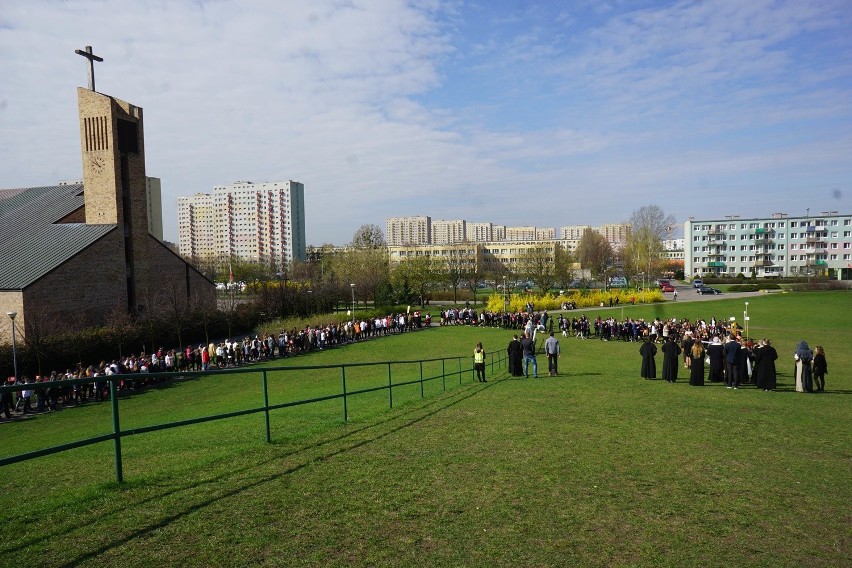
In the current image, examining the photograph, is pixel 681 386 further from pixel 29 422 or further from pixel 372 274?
pixel 372 274

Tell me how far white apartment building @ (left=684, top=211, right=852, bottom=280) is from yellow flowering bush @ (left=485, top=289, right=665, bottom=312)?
46.9 metres

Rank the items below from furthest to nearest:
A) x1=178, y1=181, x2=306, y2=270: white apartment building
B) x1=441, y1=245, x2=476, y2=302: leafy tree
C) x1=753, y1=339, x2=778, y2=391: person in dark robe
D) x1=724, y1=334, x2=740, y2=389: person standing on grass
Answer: x1=178, y1=181, x2=306, y2=270: white apartment building < x1=441, y1=245, x2=476, y2=302: leafy tree < x1=724, y1=334, x2=740, y2=389: person standing on grass < x1=753, y1=339, x2=778, y2=391: person in dark robe

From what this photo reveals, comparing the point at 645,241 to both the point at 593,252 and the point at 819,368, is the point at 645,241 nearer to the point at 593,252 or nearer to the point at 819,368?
the point at 593,252

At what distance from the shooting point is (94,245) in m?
33.2

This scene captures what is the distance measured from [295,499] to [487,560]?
74.4 inches

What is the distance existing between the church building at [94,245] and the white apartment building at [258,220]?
93.5 metres

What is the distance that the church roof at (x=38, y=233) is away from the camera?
30062 millimetres

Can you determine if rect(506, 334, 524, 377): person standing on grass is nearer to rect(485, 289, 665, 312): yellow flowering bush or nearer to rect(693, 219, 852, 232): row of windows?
rect(485, 289, 665, 312): yellow flowering bush

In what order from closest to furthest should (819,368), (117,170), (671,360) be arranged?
(819,368)
(671,360)
(117,170)

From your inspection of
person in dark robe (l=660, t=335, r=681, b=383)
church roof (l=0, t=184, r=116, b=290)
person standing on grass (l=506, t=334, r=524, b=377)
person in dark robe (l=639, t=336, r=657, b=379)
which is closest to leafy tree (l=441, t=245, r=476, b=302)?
church roof (l=0, t=184, r=116, b=290)

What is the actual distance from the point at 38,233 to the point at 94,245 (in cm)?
581

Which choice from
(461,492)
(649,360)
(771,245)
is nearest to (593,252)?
(771,245)

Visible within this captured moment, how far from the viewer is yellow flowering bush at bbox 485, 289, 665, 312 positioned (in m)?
51.4

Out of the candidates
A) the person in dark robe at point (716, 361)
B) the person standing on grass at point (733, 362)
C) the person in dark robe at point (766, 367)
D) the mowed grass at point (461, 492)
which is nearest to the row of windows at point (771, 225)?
the person in dark robe at point (716, 361)
